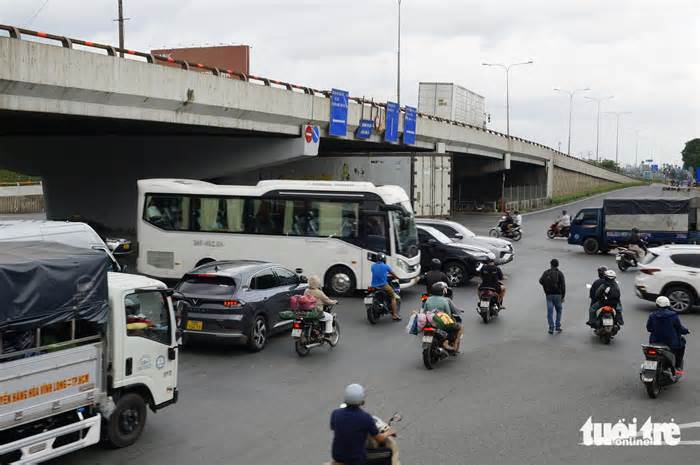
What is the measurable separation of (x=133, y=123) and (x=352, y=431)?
21.8 m

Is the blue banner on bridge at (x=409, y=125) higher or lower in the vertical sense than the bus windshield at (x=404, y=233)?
higher

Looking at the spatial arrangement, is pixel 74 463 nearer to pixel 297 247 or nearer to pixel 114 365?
pixel 114 365

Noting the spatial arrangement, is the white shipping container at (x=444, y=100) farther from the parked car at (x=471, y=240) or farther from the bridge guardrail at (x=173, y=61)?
the parked car at (x=471, y=240)

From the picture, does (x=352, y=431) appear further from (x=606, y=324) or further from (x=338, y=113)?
(x=338, y=113)

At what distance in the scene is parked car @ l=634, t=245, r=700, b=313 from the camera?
17.8m

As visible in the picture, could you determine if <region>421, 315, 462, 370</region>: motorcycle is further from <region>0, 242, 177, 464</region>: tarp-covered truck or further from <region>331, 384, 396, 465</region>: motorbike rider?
<region>331, 384, 396, 465</region>: motorbike rider

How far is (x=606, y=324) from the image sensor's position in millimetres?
14516

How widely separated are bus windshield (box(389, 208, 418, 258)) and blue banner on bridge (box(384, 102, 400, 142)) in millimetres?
19005

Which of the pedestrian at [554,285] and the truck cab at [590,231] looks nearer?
the pedestrian at [554,285]

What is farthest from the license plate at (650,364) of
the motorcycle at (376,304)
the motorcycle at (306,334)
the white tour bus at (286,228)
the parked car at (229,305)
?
the white tour bus at (286,228)

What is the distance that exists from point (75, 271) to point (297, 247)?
41.1ft

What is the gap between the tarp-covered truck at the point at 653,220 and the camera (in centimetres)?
3005

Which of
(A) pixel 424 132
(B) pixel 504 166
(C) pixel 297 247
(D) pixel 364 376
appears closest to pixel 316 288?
(D) pixel 364 376

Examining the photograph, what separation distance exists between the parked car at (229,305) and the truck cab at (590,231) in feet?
67.1
